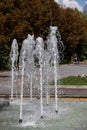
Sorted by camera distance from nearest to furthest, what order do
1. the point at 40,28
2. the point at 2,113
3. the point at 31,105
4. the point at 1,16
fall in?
the point at 2,113 → the point at 31,105 → the point at 1,16 → the point at 40,28

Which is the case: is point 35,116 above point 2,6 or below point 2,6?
below

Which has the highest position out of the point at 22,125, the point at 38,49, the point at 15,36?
the point at 15,36

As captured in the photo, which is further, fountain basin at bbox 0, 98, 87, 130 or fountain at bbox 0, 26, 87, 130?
fountain at bbox 0, 26, 87, 130

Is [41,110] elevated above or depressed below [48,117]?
above

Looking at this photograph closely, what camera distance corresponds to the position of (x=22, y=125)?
11781 millimetres

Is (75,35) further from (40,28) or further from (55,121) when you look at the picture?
(55,121)

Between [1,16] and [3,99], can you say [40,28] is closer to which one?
[1,16]

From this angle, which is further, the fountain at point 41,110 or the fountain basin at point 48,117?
the fountain at point 41,110

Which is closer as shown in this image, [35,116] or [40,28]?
[35,116]

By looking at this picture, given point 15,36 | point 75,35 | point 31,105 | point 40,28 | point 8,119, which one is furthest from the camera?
point 75,35

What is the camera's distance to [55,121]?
12.2 metres

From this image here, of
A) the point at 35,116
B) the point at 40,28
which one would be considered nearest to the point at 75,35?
the point at 40,28

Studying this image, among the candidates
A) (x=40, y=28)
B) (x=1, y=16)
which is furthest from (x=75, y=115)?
(x=40, y=28)

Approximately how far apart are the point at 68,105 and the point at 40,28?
30.4 m
